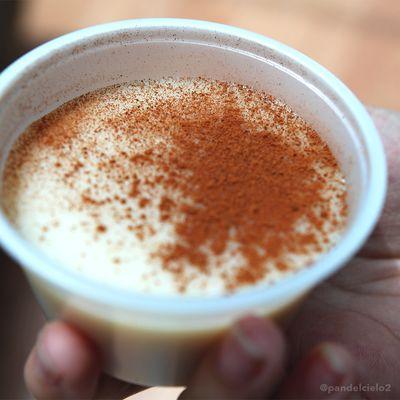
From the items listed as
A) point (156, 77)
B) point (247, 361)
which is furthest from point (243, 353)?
point (156, 77)

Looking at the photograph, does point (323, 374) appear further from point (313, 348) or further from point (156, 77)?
point (156, 77)

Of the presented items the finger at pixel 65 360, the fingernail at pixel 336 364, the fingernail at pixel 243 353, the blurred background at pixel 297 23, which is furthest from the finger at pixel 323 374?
the blurred background at pixel 297 23

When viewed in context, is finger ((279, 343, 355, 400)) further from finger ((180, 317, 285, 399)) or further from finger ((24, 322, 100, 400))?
finger ((24, 322, 100, 400))

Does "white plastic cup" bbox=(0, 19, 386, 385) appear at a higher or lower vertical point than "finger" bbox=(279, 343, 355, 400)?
higher

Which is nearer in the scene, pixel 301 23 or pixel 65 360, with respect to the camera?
pixel 65 360

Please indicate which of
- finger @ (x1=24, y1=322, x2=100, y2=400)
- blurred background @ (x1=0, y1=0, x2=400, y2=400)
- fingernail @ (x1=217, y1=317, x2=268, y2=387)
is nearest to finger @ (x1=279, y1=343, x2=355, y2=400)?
fingernail @ (x1=217, y1=317, x2=268, y2=387)

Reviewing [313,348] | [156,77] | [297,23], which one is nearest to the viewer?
[313,348]

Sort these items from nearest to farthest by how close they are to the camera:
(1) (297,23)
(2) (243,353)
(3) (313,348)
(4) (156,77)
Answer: (2) (243,353), (3) (313,348), (4) (156,77), (1) (297,23)
